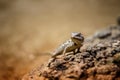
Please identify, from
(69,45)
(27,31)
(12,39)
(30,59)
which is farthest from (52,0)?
(69,45)

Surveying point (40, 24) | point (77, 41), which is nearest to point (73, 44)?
point (77, 41)

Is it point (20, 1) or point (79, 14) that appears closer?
point (79, 14)

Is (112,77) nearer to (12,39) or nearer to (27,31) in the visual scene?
(12,39)

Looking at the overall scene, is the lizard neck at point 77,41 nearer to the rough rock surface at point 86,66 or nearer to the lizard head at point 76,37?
the lizard head at point 76,37

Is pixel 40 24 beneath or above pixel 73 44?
above

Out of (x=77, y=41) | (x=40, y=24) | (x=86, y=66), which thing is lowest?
(x=86, y=66)

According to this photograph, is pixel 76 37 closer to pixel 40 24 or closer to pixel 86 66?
pixel 86 66
